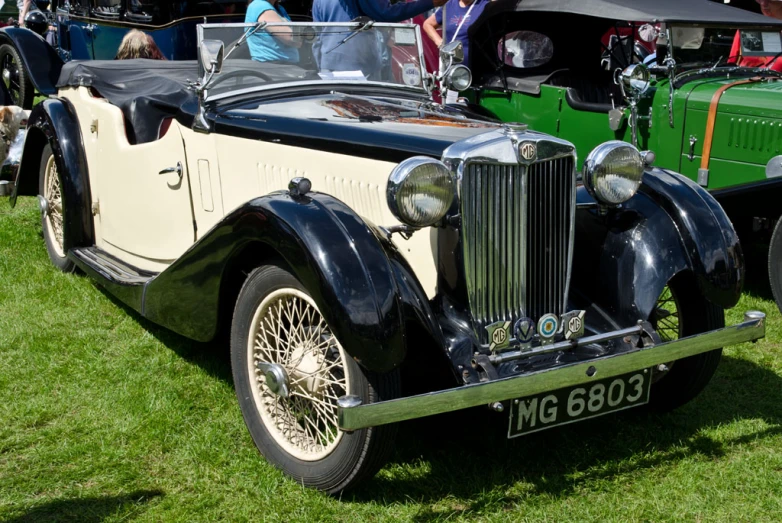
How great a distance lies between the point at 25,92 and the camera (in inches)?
361

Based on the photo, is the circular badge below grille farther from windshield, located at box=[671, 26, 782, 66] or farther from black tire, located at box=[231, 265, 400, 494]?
windshield, located at box=[671, 26, 782, 66]

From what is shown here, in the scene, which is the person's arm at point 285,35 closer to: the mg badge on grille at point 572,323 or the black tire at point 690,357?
the mg badge on grille at point 572,323

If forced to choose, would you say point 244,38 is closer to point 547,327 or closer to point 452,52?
point 452,52

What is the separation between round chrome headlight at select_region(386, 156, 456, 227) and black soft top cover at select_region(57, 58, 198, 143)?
6.19ft

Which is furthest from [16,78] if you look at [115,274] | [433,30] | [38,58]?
[115,274]

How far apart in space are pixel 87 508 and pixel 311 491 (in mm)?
732

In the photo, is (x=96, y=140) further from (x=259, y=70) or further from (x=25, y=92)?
(x=25, y=92)

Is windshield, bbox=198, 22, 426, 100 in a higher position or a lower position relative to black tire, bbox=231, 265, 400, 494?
higher

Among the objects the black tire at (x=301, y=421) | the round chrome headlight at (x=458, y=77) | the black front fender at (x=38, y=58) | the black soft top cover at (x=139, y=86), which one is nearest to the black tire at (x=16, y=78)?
the black front fender at (x=38, y=58)

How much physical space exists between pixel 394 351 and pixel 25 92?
319 inches

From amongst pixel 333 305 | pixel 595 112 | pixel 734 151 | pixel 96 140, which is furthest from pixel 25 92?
pixel 333 305

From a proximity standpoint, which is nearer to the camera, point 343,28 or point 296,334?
point 296,334

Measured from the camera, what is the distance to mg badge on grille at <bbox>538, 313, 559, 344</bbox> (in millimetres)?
2854

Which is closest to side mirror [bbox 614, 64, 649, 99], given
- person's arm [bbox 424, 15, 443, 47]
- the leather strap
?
the leather strap
